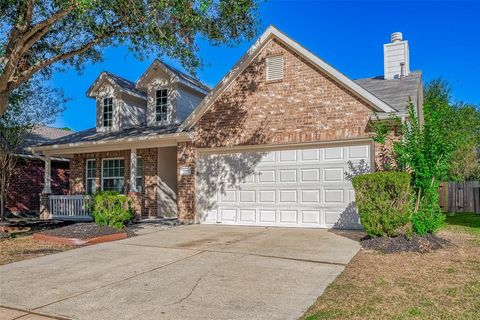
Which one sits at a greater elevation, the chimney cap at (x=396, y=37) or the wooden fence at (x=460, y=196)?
the chimney cap at (x=396, y=37)

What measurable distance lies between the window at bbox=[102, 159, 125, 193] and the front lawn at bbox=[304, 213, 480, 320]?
1114 centimetres

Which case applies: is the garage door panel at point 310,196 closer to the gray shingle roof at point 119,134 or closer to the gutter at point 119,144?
the gutter at point 119,144

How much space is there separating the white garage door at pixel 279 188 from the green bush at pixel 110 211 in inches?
106

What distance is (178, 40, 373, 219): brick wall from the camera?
10.5m

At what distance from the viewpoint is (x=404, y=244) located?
761cm

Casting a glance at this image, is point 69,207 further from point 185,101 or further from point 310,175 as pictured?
point 310,175

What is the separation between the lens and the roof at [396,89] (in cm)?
1026

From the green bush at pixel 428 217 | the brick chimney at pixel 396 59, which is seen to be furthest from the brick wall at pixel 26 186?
the green bush at pixel 428 217

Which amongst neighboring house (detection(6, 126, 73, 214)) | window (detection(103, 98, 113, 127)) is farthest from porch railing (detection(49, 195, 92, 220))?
neighboring house (detection(6, 126, 73, 214))

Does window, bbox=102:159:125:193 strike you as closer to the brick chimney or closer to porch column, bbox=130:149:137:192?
porch column, bbox=130:149:137:192

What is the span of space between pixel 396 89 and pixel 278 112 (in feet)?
12.1

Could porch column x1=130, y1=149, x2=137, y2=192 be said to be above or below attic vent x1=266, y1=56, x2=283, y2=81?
below

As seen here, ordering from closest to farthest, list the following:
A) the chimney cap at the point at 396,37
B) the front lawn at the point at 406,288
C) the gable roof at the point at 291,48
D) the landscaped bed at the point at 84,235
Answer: the front lawn at the point at 406,288 < the landscaped bed at the point at 84,235 < the gable roof at the point at 291,48 < the chimney cap at the point at 396,37

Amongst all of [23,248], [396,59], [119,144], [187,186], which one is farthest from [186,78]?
[23,248]
